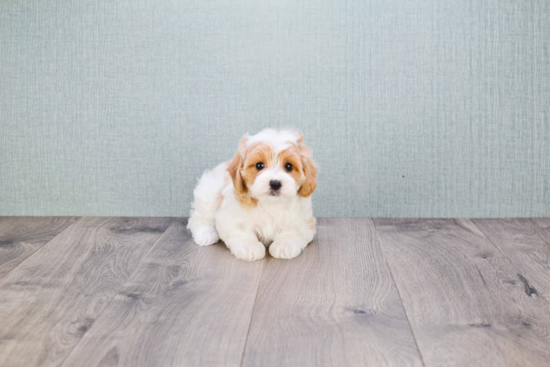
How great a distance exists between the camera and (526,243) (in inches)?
79.8

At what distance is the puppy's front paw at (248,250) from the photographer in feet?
5.98

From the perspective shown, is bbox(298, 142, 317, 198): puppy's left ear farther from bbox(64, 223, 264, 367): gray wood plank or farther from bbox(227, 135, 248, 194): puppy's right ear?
bbox(64, 223, 264, 367): gray wood plank

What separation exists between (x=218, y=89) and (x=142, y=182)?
59 cm

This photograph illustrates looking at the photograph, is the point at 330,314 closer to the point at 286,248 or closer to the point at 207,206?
the point at 286,248

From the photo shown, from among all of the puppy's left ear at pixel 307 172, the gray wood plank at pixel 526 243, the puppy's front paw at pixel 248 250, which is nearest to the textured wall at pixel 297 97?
the gray wood plank at pixel 526 243

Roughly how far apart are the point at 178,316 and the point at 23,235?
1.15m

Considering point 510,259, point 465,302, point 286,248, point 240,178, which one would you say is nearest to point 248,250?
point 286,248

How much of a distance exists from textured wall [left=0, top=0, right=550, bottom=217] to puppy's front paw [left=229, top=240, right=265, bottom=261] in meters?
0.64

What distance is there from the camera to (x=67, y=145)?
2.40 meters

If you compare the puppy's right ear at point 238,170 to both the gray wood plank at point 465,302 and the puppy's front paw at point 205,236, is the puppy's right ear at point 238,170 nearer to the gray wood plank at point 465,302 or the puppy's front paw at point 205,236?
the puppy's front paw at point 205,236

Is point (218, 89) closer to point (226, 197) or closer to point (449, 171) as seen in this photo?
point (226, 197)

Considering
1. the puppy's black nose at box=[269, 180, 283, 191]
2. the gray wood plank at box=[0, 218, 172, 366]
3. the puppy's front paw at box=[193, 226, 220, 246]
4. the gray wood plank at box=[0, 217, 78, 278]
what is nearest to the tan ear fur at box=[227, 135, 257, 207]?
the puppy's black nose at box=[269, 180, 283, 191]

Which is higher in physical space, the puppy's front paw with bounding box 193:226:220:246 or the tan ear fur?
the tan ear fur

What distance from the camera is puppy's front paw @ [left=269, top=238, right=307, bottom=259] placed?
1.84 meters
